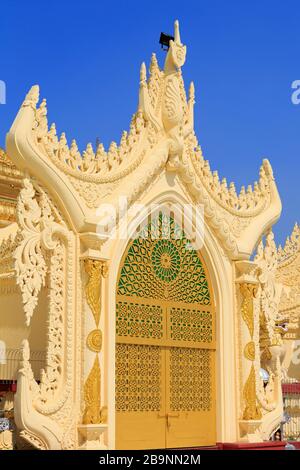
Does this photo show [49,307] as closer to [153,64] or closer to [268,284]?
[153,64]

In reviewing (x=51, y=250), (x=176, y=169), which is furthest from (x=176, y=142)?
(x=51, y=250)

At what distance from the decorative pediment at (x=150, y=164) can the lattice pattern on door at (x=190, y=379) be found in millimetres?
1385

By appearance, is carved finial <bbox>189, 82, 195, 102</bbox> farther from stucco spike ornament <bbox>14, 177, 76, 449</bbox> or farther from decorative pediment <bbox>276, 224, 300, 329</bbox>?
decorative pediment <bbox>276, 224, 300, 329</bbox>

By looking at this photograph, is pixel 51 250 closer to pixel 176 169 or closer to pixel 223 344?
pixel 176 169

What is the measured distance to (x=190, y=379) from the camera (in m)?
8.95

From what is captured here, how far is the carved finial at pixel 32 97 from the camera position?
766 cm

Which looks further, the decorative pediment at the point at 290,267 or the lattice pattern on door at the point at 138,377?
the decorative pediment at the point at 290,267

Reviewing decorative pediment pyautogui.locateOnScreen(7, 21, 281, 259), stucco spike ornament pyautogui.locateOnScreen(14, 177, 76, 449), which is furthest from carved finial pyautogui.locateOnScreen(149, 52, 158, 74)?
stucco spike ornament pyautogui.locateOnScreen(14, 177, 76, 449)

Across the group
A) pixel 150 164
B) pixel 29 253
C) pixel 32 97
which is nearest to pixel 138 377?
pixel 29 253

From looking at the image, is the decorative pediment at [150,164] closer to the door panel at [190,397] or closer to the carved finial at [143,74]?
the carved finial at [143,74]

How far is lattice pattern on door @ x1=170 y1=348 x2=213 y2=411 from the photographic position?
8773mm

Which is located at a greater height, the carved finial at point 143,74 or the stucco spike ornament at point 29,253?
the carved finial at point 143,74

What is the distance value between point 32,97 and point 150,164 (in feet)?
5.46

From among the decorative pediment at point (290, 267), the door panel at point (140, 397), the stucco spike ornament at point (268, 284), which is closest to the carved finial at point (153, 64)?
the stucco spike ornament at point (268, 284)
